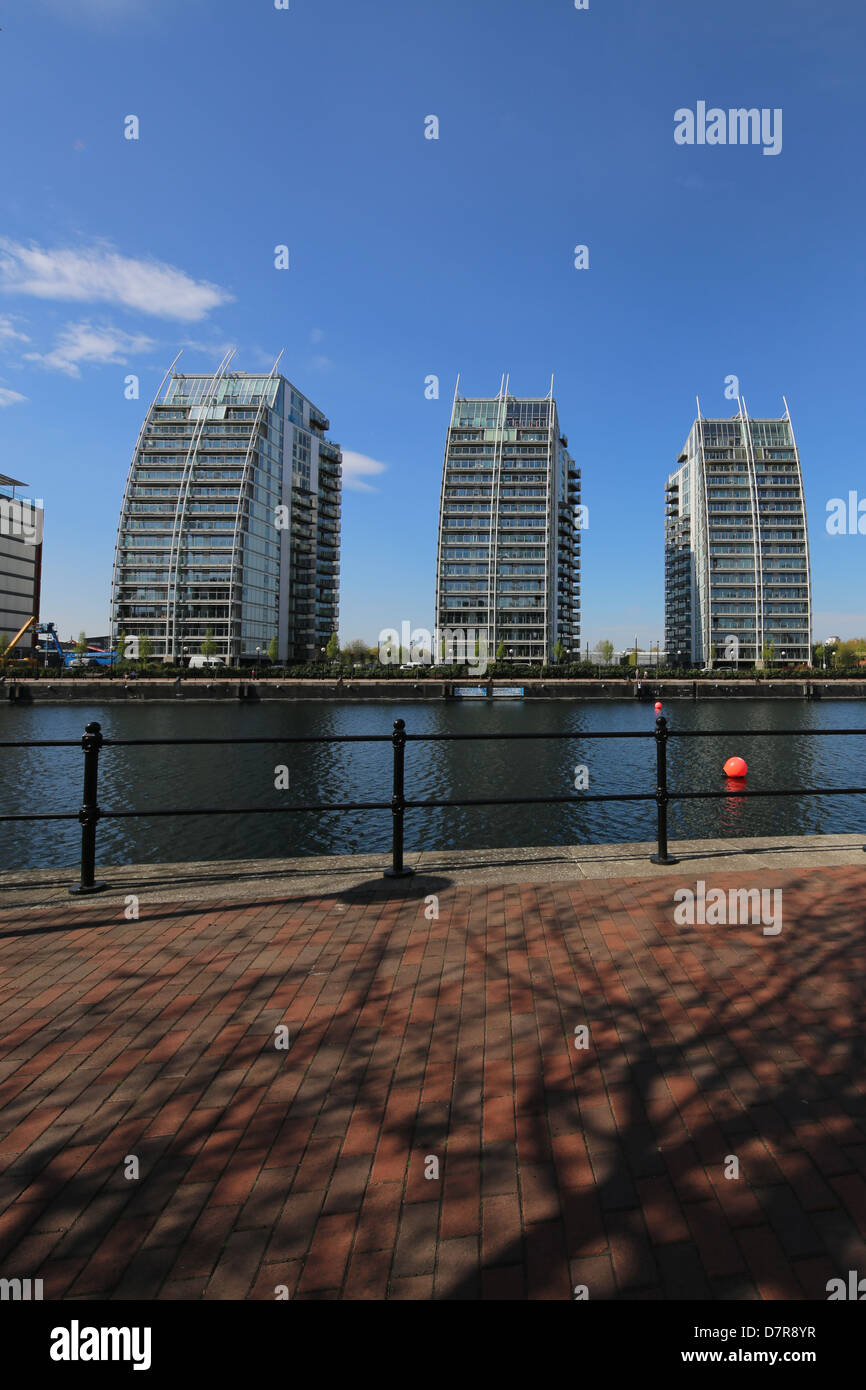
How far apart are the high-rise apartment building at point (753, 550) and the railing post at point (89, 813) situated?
128759 millimetres

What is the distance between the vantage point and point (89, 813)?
5.32m

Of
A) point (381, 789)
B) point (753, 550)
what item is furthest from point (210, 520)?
point (753, 550)

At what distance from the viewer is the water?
15.6 meters

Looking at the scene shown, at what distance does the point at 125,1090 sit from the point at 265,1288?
1.28 m

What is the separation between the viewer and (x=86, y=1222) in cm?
216

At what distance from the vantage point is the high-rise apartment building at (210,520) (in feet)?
349

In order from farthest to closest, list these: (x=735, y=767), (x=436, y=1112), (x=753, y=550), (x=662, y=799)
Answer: (x=753, y=550), (x=735, y=767), (x=662, y=799), (x=436, y=1112)

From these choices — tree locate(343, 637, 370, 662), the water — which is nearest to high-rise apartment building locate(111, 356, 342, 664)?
tree locate(343, 637, 370, 662)

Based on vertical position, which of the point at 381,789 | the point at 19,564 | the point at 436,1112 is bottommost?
the point at 381,789

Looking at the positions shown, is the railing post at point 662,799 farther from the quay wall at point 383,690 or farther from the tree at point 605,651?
the tree at point 605,651

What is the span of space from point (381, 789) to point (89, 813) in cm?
1796

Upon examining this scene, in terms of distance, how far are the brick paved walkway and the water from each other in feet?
13.3

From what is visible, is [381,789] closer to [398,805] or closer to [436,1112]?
[398,805]
